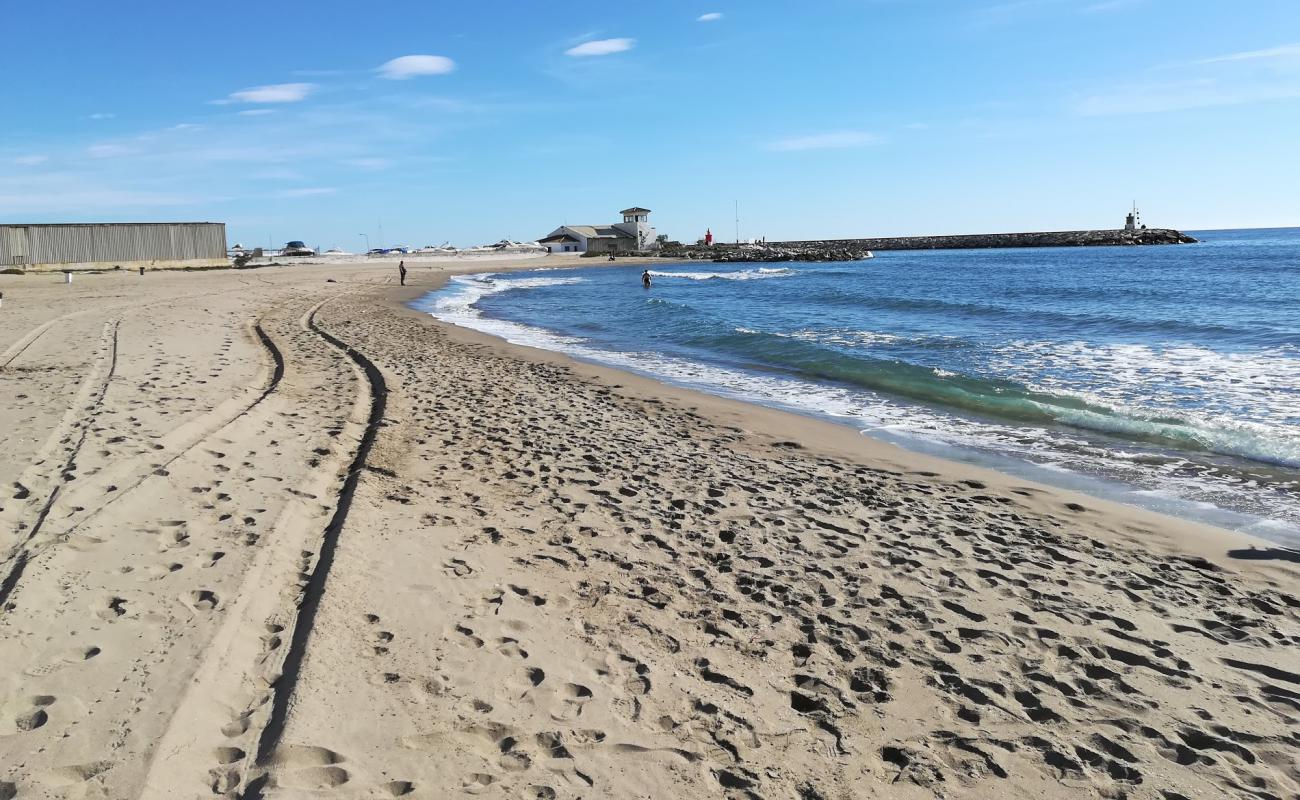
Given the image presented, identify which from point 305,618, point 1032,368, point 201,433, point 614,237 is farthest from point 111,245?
point 614,237

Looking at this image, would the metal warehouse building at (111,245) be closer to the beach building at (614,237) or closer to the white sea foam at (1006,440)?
the white sea foam at (1006,440)

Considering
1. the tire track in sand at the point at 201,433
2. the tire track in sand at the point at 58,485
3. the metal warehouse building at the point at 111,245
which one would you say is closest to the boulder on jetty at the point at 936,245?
the metal warehouse building at the point at 111,245

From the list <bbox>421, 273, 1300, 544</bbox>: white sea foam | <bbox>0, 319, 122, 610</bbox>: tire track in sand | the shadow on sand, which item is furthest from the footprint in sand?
<bbox>421, 273, 1300, 544</bbox>: white sea foam

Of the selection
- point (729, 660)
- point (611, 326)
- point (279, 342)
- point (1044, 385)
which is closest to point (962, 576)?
point (729, 660)

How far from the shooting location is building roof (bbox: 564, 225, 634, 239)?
10175cm

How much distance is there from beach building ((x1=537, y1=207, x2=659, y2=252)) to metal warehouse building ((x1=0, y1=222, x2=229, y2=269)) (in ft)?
187

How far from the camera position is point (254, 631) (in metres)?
4.13

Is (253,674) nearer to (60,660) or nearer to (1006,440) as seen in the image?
(60,660)

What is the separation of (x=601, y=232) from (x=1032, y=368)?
306 ft

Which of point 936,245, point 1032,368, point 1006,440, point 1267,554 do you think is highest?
point 936,245

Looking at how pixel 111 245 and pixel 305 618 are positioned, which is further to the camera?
pixel 111 245

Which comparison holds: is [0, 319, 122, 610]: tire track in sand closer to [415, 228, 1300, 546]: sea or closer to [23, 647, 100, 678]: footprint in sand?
[23, 647, 100, 678]: footprint in sand

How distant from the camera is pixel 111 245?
144 ft

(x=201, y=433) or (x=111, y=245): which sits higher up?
(x=111, y=245)
